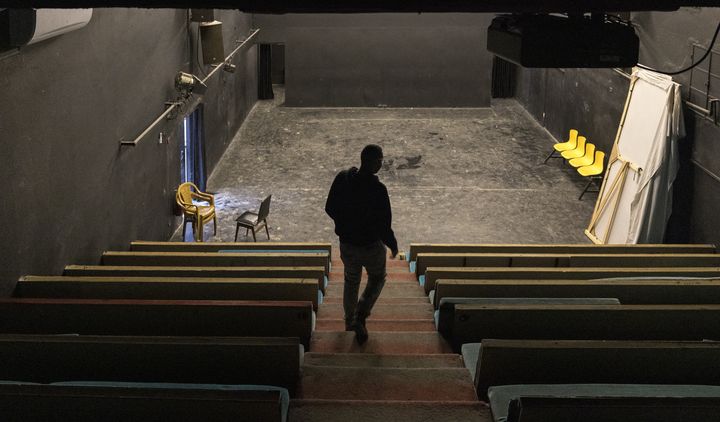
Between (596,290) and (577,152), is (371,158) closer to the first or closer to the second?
(596,290)

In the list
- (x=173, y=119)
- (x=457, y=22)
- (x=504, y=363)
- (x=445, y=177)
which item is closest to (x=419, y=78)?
(x=457, y=22)

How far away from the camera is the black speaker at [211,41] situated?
11648mm

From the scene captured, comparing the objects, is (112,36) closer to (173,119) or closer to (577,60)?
(173,119)

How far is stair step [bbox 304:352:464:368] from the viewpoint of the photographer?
4.40 m

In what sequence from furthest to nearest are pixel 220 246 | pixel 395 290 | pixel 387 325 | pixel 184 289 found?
pixel 220 246
pixel 395 290
pixel 387 325
pixel 184 289

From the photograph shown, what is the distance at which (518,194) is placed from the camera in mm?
12430

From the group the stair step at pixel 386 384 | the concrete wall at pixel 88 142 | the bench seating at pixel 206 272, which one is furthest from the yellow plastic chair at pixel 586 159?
the stair step at pixel 386 384

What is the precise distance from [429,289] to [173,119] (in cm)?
515

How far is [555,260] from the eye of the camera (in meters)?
7.38

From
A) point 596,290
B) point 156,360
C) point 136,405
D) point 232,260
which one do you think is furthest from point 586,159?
point 136,405

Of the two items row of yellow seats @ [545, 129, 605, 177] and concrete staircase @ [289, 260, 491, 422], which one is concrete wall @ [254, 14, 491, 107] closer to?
row of yellow seats @ [545, 129, 605, 177]

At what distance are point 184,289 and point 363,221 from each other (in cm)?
140

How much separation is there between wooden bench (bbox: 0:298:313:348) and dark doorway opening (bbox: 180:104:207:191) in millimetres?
6900

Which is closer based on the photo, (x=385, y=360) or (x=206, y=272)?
(x=385, y=360)
